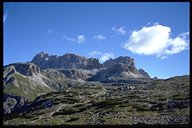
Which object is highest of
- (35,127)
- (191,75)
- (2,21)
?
(2,21)

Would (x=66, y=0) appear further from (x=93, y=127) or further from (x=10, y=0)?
(x=93, y=127)

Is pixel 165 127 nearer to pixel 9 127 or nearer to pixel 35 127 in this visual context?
pixel 35 127

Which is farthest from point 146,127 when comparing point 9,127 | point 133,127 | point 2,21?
point 2,21

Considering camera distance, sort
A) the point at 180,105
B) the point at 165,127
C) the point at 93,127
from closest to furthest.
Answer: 1. the point at 165,127
2. the point at 93,127
3. the point at 180,105

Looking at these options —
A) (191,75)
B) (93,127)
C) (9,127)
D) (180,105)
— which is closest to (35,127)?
(9,127)

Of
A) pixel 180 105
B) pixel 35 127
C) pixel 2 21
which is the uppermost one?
pixel 2 21

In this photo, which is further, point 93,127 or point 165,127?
point 93,127

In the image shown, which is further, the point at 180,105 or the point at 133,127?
Result: the point at 180,105

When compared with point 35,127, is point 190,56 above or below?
above

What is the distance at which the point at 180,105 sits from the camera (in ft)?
176

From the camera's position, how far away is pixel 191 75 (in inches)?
258

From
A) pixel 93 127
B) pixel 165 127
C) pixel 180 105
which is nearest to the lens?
pixel 165 127

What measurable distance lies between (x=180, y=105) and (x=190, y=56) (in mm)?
49030

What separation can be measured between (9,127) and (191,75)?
4.01 metres
